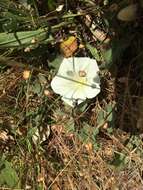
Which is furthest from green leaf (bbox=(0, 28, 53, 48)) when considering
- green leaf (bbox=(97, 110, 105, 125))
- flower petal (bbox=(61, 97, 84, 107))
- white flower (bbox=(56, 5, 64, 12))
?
green leaf (bbox=(97, 110, 105, 125))

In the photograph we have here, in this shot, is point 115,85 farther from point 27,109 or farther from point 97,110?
point 27,109

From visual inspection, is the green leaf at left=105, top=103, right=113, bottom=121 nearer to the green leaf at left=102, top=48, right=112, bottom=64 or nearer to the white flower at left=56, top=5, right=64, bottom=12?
the green leaf at left=102, top=48, right=112, bottom=64

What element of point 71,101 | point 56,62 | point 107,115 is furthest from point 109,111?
point 56,62

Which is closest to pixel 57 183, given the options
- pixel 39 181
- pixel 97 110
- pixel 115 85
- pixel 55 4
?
pixel 39 181

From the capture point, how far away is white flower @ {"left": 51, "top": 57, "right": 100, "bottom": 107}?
1.44 metres

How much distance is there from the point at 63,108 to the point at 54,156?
0.18m

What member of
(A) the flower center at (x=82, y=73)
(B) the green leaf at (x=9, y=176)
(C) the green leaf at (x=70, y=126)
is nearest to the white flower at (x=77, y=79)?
(A) the flower center at (x=82, y=73)

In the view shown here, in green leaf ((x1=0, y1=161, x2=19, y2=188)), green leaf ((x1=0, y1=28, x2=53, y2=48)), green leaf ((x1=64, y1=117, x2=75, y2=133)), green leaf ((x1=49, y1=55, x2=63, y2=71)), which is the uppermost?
green leaf ((x1=0, y1=28, x2=53, y2=48))

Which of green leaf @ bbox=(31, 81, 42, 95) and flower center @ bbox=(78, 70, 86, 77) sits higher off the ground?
flower center @ bbox=(78, 70, 86, 77)

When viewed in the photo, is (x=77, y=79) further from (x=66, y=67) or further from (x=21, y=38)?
(x=21, y=38)

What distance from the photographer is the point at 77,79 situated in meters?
1.46

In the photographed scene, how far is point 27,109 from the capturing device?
5.12ft

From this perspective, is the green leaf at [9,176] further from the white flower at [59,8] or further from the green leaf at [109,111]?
the white flower at [59,8]

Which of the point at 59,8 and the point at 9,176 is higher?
the point at 59,8
